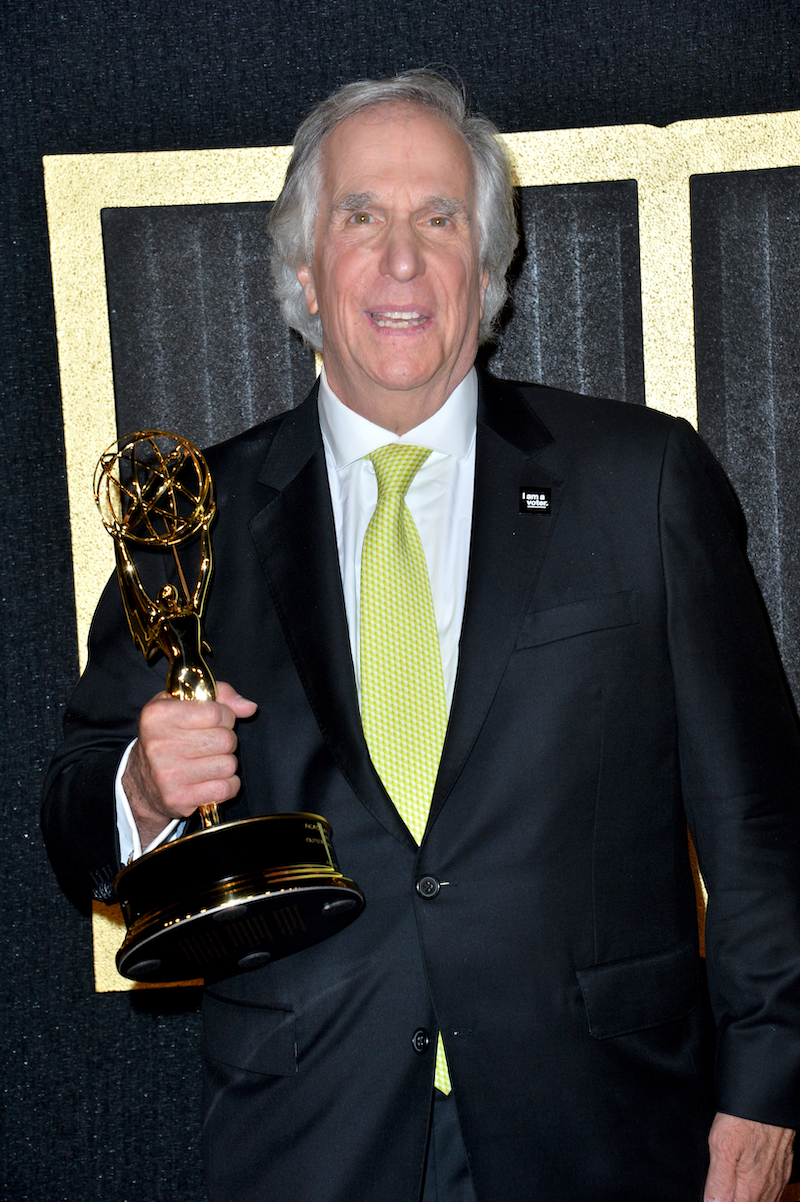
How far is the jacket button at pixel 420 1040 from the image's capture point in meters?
1.45

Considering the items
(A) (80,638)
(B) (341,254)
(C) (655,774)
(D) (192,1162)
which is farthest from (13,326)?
(D) (192,1162)

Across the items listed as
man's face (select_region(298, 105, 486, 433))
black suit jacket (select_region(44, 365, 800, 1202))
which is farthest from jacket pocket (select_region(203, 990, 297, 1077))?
man's face (select_region(298, 105, 486, 433))

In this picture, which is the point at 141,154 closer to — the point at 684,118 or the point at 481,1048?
the point at 684,118

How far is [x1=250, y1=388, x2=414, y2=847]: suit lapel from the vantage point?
1493 mm

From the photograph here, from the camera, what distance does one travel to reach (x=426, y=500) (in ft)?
5.49

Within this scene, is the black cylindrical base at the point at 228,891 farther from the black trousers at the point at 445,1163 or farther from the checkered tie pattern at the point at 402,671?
the black trousers at the point at 445,1163

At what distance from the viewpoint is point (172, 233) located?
218 cm

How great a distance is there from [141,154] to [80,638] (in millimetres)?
939

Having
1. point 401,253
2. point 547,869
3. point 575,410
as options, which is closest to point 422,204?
point 401,253

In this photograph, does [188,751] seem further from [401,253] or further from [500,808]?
[401,253]

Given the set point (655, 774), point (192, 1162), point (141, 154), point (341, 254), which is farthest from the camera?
point (192, 1162)

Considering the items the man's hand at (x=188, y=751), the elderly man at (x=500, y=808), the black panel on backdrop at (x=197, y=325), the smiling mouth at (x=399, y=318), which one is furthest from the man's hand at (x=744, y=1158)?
the black panel on backdrop at (x=197, y=325)

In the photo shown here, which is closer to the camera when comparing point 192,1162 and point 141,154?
point 141,154

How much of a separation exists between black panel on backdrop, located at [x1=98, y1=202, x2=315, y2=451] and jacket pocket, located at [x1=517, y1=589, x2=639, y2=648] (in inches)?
36.2
